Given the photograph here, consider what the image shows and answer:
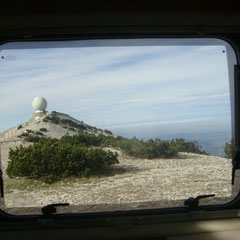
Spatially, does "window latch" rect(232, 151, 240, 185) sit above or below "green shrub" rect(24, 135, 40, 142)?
below

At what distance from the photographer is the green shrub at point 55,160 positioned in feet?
7.99

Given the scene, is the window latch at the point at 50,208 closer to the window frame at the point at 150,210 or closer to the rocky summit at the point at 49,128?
the window frame at the point at 150,210

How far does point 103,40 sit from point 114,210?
1.48 m

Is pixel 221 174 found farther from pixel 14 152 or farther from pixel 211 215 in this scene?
pixel 14 152

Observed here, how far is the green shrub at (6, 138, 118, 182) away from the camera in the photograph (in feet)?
7.99

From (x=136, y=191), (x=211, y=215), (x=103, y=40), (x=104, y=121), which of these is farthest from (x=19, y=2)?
(x=211, y=215)

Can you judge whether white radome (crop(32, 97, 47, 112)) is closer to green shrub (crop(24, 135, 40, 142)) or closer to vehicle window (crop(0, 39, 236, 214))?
vehicle window (crop(0, 39, 236, 214))

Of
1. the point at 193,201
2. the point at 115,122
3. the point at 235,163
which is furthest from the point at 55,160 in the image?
the point at 235,163

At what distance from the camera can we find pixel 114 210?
103 inches

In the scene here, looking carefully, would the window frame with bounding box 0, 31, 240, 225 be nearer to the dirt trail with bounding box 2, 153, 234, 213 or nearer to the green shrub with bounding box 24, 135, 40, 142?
the dirt trail with bounding box 2, 153, 234, 213

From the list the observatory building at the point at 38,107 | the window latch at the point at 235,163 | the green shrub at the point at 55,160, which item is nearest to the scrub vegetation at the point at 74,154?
the green shrub at the point at 55,160

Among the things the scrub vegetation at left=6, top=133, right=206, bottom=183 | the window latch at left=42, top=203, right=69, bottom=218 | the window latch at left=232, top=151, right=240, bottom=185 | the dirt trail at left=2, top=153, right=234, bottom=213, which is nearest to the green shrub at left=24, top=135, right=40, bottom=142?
the scrub vegetation at left=6, top=133, right=206, bottom=183

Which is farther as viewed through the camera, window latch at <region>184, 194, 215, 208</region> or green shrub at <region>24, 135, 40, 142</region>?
window latch at <region>184, 194, 215, 208</region>

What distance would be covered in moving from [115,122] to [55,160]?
1.96ft
